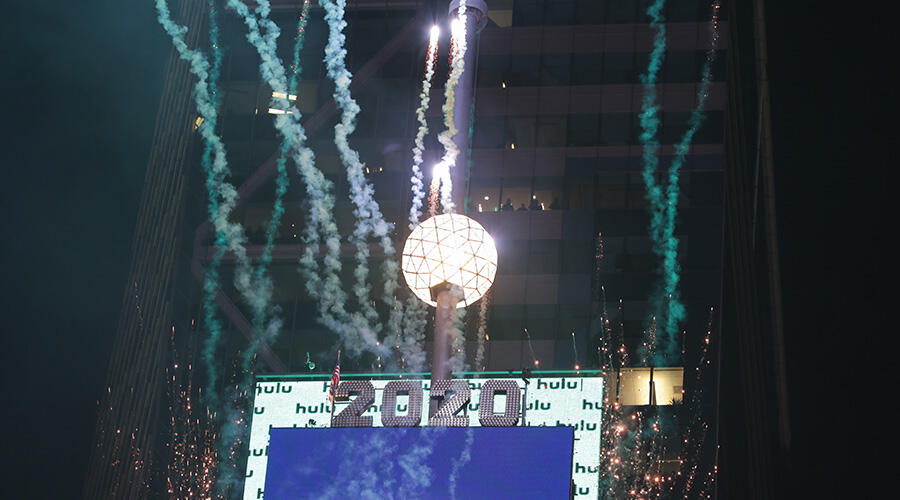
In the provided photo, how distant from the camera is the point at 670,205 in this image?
4081 centimetres

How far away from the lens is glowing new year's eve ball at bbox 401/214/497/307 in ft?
66.0

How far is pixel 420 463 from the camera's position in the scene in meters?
20.7

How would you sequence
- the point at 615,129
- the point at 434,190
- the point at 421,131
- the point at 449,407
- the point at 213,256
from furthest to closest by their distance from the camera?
the point at 434,190, the point at 213,256, the point at 615,129, the point at 421,131, the point at 449,407

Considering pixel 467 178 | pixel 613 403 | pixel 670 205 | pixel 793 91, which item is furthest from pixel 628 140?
pixel 793 91

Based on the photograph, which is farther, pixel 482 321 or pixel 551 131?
pixel 551 131

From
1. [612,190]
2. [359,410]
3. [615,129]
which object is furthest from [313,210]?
[359,410]

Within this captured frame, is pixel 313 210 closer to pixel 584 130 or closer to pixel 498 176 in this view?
pixel 498 176

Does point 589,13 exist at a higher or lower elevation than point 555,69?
higher

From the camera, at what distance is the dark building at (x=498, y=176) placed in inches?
1581

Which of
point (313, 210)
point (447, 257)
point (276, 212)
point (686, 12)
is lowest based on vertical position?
point (447, 257)

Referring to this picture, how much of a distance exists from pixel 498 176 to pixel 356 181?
5383 millimetres

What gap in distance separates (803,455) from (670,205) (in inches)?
1144

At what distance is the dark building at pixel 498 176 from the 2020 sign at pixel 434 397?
59.6ft

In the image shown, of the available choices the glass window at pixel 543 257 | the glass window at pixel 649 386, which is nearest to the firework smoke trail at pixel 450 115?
the glass window at pixel 543 257
